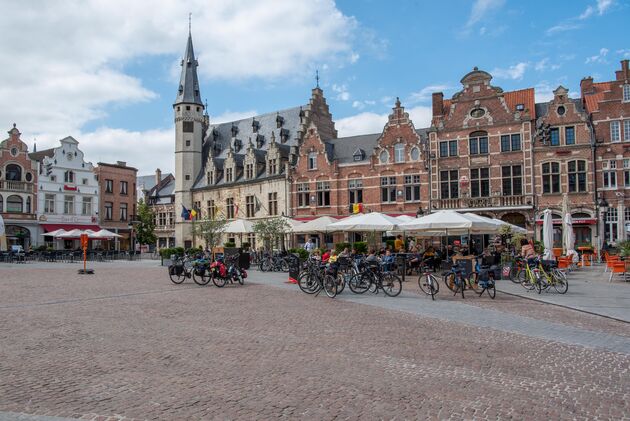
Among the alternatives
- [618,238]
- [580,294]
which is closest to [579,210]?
[618,238]

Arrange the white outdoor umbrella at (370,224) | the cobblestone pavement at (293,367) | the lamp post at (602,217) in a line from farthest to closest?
the lamp post at (602,217)
the white outdoor umbrella at (370,224)
the cobblestone pavement at (293,367)

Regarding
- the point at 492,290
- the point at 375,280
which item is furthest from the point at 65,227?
the point at 492,290

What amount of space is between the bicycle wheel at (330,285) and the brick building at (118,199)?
42.0 metres

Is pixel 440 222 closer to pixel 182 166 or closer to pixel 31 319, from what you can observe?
pixel 31 319

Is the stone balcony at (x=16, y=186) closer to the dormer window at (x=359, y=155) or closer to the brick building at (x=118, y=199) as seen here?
the brick building at (x=118, y=199)

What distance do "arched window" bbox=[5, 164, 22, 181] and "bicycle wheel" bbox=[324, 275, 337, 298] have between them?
40.9 m

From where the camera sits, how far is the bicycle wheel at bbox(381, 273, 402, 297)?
14.9m

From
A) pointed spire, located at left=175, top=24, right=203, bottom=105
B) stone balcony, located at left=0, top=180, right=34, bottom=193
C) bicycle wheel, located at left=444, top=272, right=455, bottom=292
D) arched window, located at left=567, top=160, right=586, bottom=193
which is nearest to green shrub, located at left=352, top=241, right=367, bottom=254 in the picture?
arched window, located at left=567, top=160, right=586, bottom=193

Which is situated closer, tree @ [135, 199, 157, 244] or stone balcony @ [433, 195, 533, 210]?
stone balcony @ [433, 195, 533, 210]

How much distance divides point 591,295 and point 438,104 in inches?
952

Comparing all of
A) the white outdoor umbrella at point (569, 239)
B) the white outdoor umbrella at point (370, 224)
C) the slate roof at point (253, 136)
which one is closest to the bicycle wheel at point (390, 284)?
the white outdoor umbrella at point (370, 224)

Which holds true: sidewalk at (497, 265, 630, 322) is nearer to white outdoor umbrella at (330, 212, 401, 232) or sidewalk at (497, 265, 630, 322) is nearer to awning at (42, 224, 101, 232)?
white outdoor umbrella at (330, 212, 401, 232)

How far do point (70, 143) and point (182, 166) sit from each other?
35.6 ft

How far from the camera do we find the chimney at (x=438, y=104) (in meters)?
36.4
